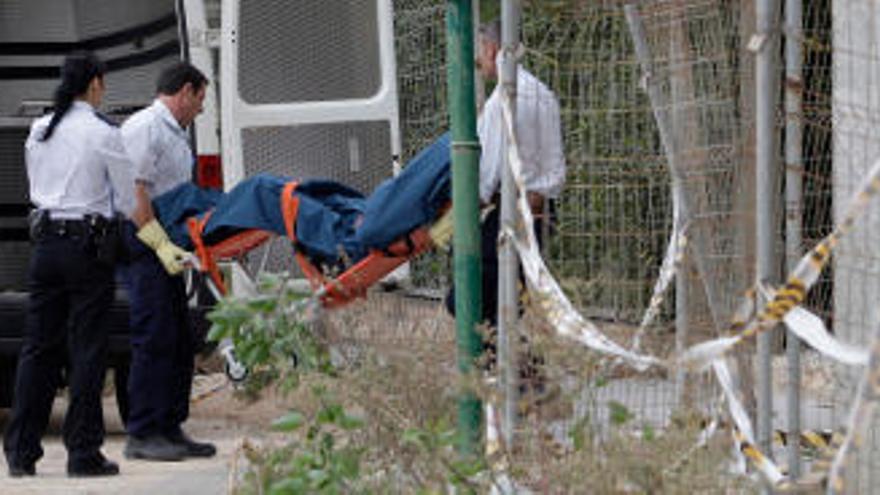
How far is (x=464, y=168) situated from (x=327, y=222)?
1.55 m

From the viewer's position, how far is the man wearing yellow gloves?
895 centimetres

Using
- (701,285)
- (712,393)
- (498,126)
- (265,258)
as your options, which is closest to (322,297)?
(498,126)

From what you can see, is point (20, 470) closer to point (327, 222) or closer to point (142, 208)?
point (142, 208)

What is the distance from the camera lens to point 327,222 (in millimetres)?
7902

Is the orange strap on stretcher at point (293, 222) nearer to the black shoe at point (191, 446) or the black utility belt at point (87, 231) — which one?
the black utility belt at point (87, 231)

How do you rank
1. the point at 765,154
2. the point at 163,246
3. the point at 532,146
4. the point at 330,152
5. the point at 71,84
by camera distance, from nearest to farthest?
1. the point at 765,154
2. the point at 532,146
3. the point at 71,84
4. the point at 163,246
5. the point at 330,152

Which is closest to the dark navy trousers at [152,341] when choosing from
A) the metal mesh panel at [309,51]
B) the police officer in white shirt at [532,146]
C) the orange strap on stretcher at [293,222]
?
the orange strap on stretcher at [293,222]

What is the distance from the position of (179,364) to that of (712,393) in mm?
3943

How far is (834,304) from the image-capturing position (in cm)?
588

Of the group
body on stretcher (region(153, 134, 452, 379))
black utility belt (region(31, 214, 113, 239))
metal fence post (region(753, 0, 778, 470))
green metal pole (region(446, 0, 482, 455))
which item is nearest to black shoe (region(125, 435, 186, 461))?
body on stretcher (region(153, 134, 452, 379))

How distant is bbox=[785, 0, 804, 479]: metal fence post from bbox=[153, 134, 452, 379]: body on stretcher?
154 cm

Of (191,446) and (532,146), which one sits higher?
(532,146)

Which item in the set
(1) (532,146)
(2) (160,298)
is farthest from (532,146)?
(2) (160,298)

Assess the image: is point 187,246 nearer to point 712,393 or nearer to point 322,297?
point 322,297
